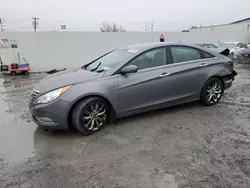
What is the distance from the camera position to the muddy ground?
267 centimetres

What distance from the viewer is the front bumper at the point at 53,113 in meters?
3.54

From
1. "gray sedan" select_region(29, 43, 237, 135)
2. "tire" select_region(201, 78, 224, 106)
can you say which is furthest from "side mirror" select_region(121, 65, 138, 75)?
"tire" select_region(201, 78, 224, 106)

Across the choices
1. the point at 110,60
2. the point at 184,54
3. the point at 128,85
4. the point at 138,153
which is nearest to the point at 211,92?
the point at 184,54

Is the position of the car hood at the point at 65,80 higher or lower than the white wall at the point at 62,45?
lower

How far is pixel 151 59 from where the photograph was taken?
441cm

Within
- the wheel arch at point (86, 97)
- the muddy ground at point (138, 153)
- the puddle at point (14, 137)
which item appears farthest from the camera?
the wheel arch at point (86, 97)

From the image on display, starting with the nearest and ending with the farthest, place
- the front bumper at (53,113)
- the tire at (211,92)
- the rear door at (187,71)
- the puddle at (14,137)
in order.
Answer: the puddle at (14,137) < the front bumper at (53,113) < the rear door at (187,71) < the tire at (211,92)

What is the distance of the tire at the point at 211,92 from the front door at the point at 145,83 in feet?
3.67

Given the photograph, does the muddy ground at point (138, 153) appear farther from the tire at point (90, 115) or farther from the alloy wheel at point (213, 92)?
the alloy wheel at point (213, 92)

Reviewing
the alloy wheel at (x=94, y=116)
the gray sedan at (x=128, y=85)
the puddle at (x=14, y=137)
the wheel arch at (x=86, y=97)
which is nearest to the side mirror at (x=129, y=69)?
the gray sedan at (x=128, y=85)

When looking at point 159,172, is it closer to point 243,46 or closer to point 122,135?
point 122,135

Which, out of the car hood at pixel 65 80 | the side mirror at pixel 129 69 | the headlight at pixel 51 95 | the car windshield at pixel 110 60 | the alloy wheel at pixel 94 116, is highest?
the car windshield at pixel 110 60

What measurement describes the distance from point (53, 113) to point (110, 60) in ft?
5.40

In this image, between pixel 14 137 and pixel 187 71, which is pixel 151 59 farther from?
pixel 14 137
